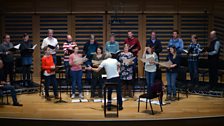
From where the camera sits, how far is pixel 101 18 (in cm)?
1403

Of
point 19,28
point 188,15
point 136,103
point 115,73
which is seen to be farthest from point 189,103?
point 19,28

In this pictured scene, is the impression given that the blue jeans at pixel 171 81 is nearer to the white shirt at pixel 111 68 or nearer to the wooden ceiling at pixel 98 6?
the white shirt at pixel 111 68

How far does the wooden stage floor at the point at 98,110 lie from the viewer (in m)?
9.12

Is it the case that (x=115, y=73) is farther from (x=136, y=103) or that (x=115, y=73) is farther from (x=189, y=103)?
(x=189, y=103)

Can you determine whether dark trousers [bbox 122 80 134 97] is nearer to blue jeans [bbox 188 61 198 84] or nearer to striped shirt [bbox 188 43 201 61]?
blue jeans [bbox 188 61 198 84]

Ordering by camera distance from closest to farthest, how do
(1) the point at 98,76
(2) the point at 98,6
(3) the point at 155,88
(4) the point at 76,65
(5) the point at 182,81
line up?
(3) the point at 155,88
(4) the point at 76,65
(1) the point at 98,76
(5) the point at 182,81
(2) the point at 98,6

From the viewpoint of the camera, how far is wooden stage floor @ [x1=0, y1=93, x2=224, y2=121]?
9.12m

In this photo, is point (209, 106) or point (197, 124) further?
point (209, 106)

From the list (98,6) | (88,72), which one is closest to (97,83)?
(88,72)

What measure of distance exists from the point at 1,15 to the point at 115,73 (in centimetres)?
643

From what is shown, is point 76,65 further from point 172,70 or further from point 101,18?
point 101,18

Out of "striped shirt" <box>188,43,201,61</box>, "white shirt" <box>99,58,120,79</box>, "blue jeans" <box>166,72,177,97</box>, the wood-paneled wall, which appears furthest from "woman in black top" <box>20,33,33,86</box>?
"striped shirt" <box>188,43,201,61</box>

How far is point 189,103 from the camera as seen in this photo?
10.6 meters

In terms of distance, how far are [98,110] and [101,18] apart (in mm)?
5106
